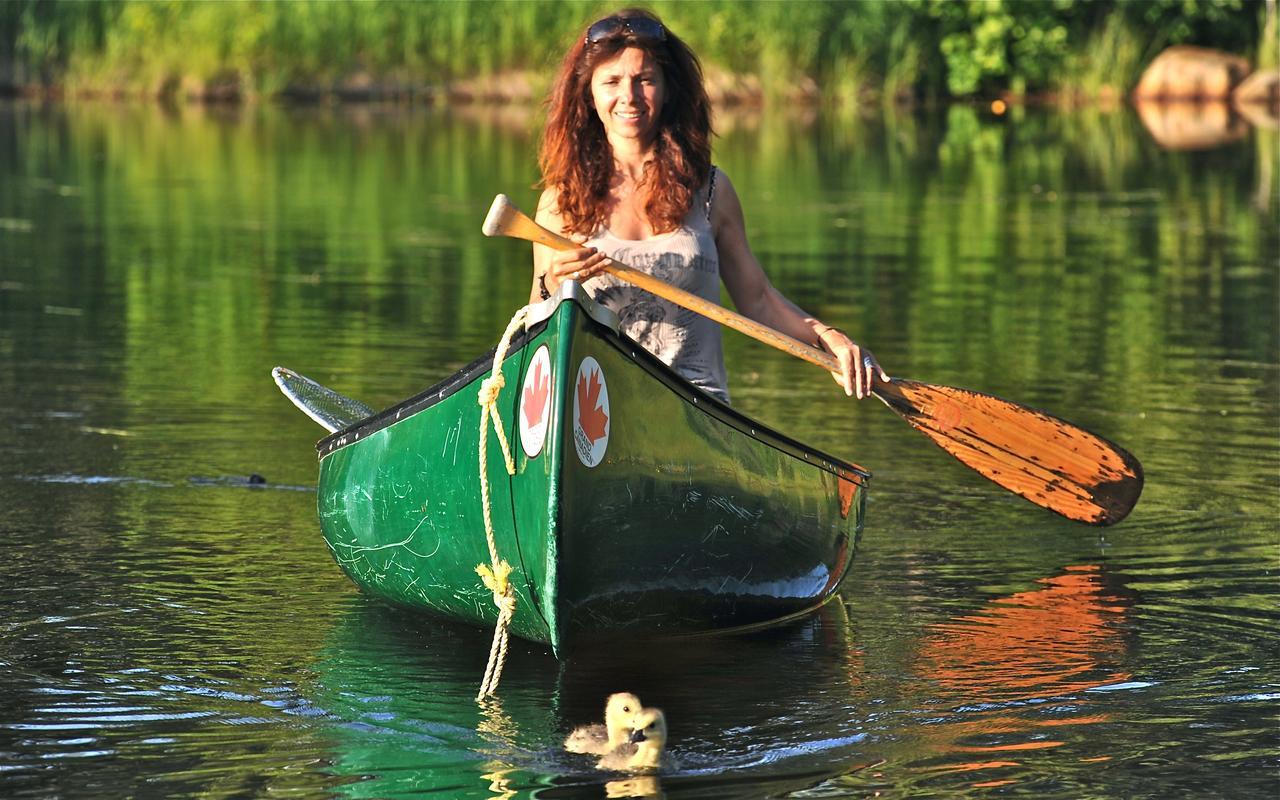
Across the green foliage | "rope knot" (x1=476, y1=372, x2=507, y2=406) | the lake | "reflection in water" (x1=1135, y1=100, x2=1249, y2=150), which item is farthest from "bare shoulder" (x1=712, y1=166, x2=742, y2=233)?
the green foliage

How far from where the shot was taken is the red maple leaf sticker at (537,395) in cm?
501

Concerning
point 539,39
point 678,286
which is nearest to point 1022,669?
point 678,286

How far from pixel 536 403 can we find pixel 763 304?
123cm

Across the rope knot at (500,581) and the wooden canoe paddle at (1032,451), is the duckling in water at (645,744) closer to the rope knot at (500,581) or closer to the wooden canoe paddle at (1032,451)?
the rope knot at (500,581)

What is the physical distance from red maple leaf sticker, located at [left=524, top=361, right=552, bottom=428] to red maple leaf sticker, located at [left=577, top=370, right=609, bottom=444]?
8cm

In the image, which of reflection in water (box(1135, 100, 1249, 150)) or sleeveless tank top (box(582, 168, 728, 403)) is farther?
reflection in water (box(1135, 100, 1249, 150))

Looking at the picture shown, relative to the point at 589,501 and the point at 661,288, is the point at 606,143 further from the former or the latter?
the point at 589,501

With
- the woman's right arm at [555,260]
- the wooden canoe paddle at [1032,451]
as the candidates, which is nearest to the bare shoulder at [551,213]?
the woman's right arm at [555,260]

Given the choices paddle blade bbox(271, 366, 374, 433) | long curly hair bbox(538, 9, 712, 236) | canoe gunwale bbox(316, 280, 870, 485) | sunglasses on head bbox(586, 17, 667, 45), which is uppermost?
sunglasses on head bbox(586, 17, 667, 45)

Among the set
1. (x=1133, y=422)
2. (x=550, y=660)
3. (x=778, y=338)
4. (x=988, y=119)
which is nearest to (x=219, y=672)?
(x=550, y=660)

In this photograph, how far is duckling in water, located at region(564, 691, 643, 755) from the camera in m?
4.73

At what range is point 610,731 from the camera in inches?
188

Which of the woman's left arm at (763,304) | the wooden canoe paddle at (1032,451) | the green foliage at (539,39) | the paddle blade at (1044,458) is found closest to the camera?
the woman's left arm at (763,304)

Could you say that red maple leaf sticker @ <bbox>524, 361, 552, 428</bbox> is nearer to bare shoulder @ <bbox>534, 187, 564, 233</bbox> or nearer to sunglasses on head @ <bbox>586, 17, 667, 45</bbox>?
bare shoulder @ <bbox>534, 187, 564, 233</bbox>
